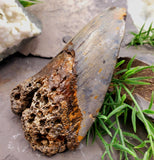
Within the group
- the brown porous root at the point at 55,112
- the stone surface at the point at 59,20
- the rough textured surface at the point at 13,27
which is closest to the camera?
the brown porous root at the point at 55,112

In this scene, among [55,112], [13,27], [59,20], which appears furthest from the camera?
[59,20]

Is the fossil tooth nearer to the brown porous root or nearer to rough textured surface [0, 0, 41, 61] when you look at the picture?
the brown porous root

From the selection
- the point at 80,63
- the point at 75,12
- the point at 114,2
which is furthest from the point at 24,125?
the point at 114,2

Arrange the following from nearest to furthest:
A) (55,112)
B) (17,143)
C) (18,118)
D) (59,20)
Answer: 1. (55,112)
2. (17,143)
3. (18,118)
4. (59,20)

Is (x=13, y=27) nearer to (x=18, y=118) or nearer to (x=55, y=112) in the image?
(x=18, y=118)

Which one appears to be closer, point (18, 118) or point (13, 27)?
point (18, 118)

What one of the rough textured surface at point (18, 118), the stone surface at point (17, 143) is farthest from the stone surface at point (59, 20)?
the stone surface at point (17, 143)

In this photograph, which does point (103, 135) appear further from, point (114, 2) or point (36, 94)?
point (114, 2)

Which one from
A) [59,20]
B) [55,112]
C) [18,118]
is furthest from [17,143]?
[59,20]

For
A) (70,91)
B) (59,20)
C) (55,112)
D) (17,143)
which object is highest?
(59,20)

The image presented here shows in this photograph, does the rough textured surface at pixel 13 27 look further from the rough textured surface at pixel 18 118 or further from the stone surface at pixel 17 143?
the stone surface at pixel 17 143
